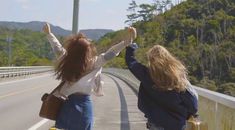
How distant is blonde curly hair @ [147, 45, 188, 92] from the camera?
5.68 metres

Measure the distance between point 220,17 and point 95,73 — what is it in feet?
302

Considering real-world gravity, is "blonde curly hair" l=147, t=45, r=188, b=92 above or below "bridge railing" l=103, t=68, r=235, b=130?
above

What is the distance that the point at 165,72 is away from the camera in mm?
5676

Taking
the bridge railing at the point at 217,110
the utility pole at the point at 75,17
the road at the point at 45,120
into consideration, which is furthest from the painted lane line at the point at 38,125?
the bridge railing at the point at 217,110

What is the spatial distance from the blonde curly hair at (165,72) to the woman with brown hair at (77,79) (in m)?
0.80

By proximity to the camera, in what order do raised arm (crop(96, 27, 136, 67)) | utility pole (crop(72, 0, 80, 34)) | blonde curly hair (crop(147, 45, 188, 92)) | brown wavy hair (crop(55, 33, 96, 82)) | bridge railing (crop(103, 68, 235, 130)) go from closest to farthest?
blonde curly hair (crop(147, 45, 188, 92))
brown wavy hair (crop(55, 33, 96, 82))
raised arm (crop(96, 27, 136, 67))
bridge railing (crop(103, 68, 235, 130))
utility pole (crop(72, 0, 80, 34))

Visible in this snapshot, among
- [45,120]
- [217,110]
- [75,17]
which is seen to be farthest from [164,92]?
[45,120]

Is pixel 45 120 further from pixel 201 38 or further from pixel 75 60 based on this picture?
pixel 201 38

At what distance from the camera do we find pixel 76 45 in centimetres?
619

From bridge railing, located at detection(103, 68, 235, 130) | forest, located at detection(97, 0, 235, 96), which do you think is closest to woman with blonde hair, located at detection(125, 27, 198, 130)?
bridge railing, located at detection(103, 68, 235, 130)

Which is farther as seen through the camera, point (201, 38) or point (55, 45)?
point (201, 38)

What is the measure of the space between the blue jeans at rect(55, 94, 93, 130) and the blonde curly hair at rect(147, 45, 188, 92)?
961mm

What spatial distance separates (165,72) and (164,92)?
0.21 metres

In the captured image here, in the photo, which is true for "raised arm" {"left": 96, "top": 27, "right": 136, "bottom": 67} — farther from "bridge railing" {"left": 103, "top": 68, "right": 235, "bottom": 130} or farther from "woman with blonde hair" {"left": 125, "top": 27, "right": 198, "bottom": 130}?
"bridge railing" {"left": 103, "top": 68, "right": 235, "bottom": 130}
